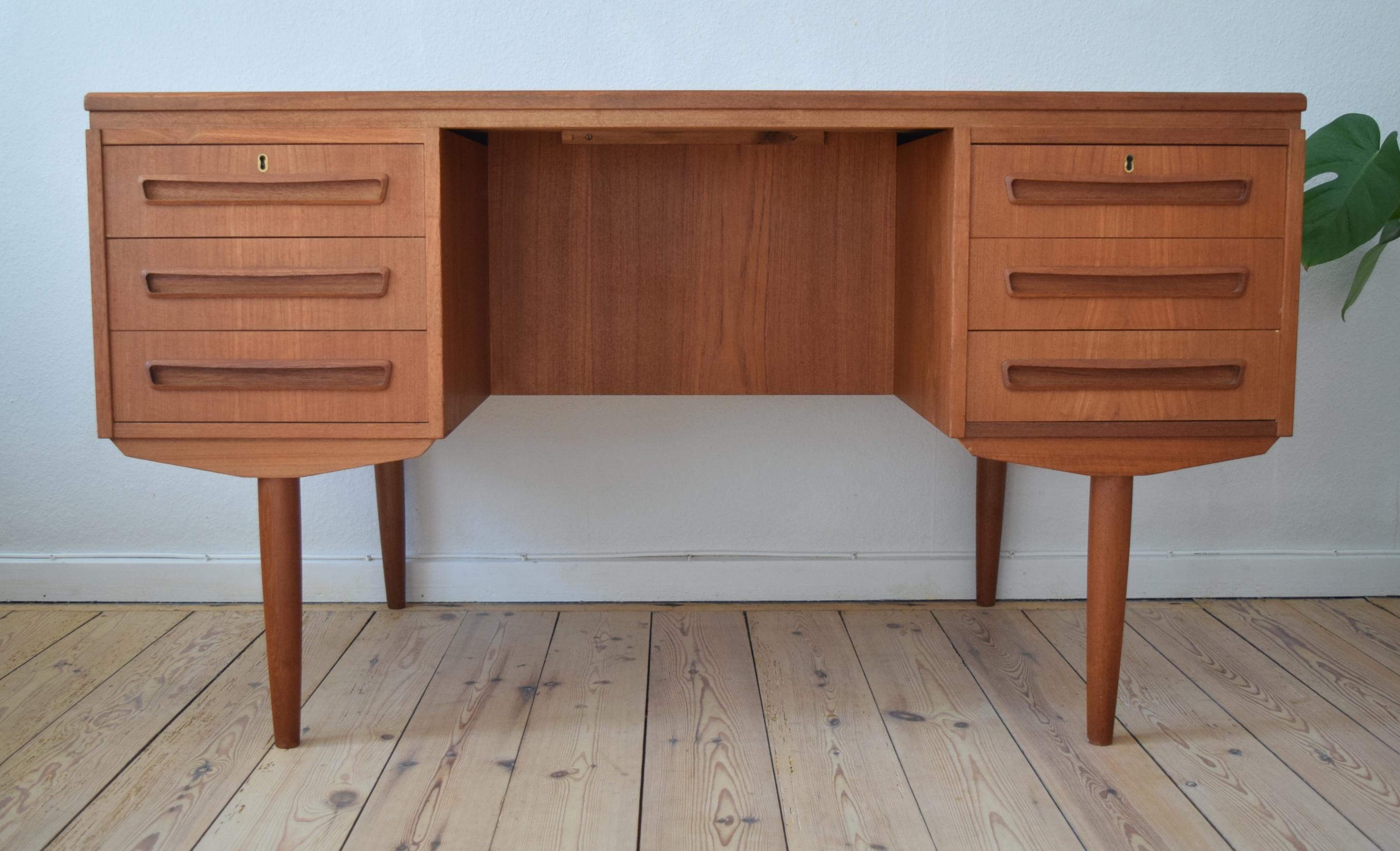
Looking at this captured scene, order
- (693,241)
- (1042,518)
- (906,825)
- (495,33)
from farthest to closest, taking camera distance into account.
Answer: (1042,518), (495,33), (693,241), (906,825)

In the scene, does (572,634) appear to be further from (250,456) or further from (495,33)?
(495,33)

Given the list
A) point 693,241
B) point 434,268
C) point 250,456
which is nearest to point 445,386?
point 434,268

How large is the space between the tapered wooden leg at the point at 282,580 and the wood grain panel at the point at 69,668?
0.34m

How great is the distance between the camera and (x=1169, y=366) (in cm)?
122

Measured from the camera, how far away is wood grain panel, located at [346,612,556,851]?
3.65 ft

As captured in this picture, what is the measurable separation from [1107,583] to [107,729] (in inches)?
49.7

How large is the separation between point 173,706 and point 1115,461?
1254mm

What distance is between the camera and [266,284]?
1209 mm

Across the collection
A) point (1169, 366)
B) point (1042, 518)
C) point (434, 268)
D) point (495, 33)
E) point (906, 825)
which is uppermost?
point (495, 33)

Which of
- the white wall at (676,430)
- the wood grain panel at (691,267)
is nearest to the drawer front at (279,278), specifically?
the wood grain panel at (691,267)

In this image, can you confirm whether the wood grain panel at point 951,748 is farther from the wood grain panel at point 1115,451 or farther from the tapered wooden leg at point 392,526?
the tapered wooden leg at point 392,526

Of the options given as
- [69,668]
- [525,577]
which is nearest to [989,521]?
[525,577]

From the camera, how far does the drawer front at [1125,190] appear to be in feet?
3.95

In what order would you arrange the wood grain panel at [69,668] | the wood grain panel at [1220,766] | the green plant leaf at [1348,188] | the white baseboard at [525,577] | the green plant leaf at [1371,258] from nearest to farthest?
the wood grain panel at [1220,766] → the wood grain panel at [69,668] → the green plant leaf at [1348,188] → the green plant leaf at [1371,258] → the white baseboard at [525,577]
